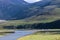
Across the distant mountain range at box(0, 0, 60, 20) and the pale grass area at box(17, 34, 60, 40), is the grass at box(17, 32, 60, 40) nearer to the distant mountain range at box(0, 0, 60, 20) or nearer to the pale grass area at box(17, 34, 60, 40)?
the pale grass area at box(17, 34, 60, 40)

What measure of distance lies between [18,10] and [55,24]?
831 millimetres

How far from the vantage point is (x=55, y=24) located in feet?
12.3

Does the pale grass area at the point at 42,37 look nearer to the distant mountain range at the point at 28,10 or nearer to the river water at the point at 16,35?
the river water at the point at 16,35

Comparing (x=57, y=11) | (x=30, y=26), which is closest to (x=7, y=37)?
(x=30, y=26)

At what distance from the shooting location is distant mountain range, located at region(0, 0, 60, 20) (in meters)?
3.75

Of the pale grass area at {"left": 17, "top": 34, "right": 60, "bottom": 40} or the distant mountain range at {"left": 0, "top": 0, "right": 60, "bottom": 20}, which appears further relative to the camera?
the distant mountain range at {"left": 0, "top": 0, "right": 60, "bottom": 20}

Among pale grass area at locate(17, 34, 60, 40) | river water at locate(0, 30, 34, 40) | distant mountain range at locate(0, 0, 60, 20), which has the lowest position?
pale grass area at locate(17, 34, 60, 40)

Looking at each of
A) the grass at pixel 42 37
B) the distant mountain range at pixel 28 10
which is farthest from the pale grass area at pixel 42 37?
the distant mountain range at pixel 28 10

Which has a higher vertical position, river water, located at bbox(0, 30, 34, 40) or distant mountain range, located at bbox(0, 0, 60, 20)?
distant mountain range, located at bbox(0, 0, 60, 20)

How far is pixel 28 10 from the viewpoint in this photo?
3.80 meters

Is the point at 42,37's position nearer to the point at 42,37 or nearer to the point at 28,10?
the point at 42,37

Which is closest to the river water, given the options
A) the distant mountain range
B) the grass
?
the grass

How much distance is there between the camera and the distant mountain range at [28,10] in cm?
375

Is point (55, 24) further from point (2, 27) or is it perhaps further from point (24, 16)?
point (2, 27)
